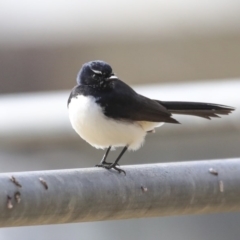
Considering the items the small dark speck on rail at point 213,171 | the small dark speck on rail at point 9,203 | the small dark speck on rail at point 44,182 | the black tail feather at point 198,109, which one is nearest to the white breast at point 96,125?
the black tail feather at point 198,109

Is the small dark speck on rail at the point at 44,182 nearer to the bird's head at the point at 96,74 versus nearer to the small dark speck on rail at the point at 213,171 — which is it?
the small dark speck on rail at the point at 213,171

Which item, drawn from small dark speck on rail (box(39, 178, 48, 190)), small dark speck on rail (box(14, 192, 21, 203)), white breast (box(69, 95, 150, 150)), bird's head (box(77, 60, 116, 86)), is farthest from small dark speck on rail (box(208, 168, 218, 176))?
bird's head (box(77, 60, 116, 86))

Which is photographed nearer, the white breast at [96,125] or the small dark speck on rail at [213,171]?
the small dark speck on rail at [213,171]

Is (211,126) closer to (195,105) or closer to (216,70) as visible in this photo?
(195,105)

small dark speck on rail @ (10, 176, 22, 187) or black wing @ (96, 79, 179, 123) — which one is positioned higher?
small dark speck on rail @ (10, 176, 22, 187)

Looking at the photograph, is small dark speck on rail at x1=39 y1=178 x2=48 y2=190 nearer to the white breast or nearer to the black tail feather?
the white breast

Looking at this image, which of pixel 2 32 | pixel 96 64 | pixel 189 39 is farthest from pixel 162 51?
pixel 96 64

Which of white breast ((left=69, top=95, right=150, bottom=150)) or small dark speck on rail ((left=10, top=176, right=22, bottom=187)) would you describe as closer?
small dark speck on rail ((left=10, top=176, right=22, bottom=187))
